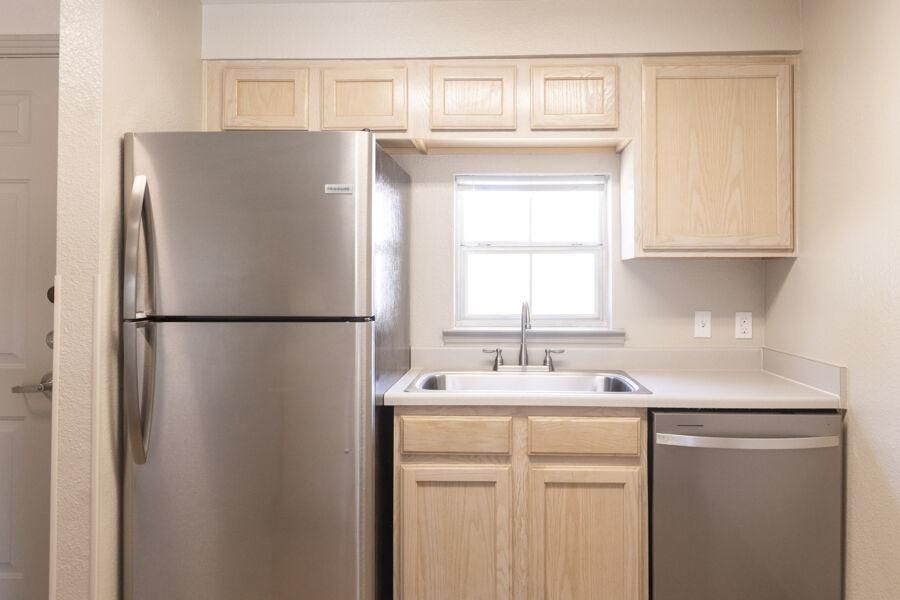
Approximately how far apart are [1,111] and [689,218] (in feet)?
8.60

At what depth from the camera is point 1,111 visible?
2094 mm

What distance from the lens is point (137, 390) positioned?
1.63m

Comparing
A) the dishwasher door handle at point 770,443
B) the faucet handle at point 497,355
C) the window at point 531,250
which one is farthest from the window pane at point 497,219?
the dishwasher door handle at point 770,443

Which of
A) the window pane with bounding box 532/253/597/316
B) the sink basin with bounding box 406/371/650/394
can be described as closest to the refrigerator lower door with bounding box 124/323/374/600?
the sink basin with bounding box 406/371/650/394

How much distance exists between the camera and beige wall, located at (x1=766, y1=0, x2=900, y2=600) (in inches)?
63.0

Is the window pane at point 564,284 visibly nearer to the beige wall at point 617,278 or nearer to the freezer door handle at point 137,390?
the beige wall at point 617,278

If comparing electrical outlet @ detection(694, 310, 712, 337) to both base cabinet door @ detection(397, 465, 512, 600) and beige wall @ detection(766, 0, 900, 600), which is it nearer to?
beige wall @ detection(766, 0, 900, 600)

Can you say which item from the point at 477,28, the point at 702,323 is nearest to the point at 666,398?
the point at 702,323

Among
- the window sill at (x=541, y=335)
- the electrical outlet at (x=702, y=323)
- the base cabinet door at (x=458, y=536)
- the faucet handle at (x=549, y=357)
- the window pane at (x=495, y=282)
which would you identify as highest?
the window pane at (x=495, y=282)

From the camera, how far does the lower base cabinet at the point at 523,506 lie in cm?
187

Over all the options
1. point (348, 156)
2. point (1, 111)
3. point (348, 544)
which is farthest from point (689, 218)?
point (1, 111)

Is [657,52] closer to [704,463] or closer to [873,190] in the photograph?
[873,190]

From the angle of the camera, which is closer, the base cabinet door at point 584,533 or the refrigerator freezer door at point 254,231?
the refrigerator freezer door at point 254,231

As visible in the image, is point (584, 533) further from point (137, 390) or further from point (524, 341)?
point (137, 390)
